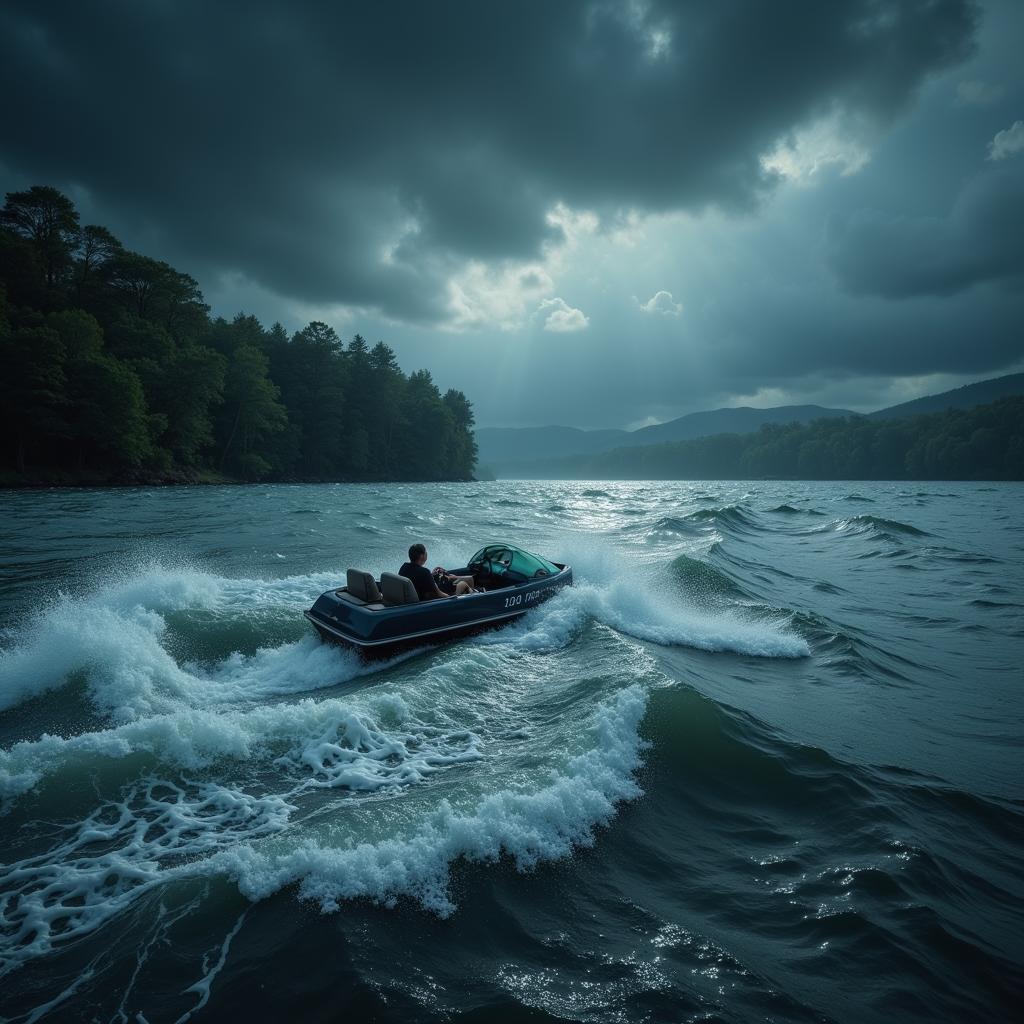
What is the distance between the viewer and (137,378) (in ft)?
130

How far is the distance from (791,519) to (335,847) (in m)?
38.4

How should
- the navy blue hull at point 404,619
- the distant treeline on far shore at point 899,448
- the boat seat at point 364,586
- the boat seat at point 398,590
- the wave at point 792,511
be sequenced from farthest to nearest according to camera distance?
the distant treeline on far shore at point 899,448, the wave at point 792,511, the boat seat at point 364,586, the boat seat at point 398,590, the navy blue hull at point 404,619

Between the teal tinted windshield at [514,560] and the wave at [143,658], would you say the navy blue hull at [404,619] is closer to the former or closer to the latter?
the wave at [143,658]

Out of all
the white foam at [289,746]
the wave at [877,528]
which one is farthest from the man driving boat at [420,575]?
the wave at [877,528]

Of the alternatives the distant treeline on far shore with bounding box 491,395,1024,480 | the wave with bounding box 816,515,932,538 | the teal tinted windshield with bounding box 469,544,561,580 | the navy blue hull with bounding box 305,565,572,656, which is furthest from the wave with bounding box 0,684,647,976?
the distant treeline on far shore with bounding box 491,395,1024,480

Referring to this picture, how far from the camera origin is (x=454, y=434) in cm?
9694

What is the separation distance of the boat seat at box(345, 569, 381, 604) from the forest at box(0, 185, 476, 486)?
36.9 m

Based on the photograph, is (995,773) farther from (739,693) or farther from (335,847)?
(335,847)

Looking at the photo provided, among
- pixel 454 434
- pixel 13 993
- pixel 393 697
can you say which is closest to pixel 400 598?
pixel 393 697

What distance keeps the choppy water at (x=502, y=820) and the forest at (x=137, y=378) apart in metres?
32.2

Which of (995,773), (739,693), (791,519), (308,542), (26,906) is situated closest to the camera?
(26,906)

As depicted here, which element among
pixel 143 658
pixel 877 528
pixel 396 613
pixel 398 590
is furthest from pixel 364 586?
pixel 877 528

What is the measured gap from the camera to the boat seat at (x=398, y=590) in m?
9.20

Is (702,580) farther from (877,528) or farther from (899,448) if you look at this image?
(899,448)
